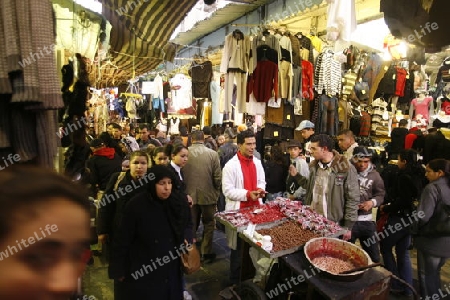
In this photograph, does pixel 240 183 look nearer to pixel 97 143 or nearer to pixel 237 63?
pixel 237 63

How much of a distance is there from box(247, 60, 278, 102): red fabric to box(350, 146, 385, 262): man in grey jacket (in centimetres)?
207

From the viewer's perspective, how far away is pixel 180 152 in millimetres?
5508

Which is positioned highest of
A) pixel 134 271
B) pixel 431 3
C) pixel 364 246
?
pixel 431 3

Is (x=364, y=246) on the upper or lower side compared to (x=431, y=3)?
lower

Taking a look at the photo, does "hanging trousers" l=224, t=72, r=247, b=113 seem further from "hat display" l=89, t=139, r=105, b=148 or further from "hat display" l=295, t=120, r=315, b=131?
"hat display" l=89, t=139, r=105, b=148

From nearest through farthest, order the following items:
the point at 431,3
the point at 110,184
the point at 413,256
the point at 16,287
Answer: the point at 16,287 < the point at 431,3 < the point at 110,184 < the point at 413,256

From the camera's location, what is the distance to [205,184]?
587 centimetres

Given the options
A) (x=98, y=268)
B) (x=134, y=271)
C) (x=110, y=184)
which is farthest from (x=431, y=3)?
(x=98, y=268)

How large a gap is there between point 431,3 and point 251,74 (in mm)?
4005

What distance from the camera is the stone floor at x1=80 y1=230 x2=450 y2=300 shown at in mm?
4648

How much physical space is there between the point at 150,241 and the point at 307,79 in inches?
199

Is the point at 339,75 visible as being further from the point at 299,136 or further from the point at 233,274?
the point at 233,274

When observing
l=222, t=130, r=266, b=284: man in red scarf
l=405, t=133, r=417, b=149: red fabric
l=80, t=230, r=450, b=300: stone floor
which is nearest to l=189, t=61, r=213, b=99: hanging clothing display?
l=222, t=130, r=266, b=284: man in red scarf

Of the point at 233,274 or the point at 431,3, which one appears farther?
the point at 233,274
